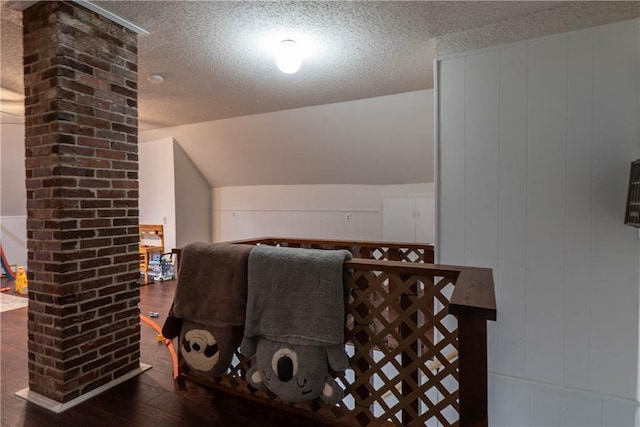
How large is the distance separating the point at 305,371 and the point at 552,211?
1.71 metres

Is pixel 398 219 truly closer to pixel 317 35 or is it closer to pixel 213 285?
pixel 317 35

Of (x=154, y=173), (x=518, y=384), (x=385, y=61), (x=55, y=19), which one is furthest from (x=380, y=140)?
(x=154, y=173)

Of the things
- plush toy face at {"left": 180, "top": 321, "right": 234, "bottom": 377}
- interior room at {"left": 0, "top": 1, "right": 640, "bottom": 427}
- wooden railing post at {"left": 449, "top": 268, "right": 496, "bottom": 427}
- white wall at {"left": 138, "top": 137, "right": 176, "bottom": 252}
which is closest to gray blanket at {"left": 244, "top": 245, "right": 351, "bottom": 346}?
plush toy face at {"left": 180, "top": 321, "right": 234, "bottom": 377}

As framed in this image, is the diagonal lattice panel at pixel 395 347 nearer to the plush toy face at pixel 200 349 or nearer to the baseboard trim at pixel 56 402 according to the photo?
the plush toy face at pixel 200 349

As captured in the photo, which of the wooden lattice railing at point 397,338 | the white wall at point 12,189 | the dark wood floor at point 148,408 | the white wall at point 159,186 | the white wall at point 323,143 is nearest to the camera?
the wooden lattice railing at point 397,338

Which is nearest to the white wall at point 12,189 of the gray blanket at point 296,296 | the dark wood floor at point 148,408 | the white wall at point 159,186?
the white wall at point 159,186

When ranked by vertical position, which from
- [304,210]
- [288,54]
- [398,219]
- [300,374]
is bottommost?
[300,374]

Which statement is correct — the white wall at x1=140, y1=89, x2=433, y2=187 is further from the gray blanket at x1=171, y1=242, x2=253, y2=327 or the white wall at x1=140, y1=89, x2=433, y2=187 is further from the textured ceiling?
the gray blanket at x1=171, y1=242, x2=253, y2=327

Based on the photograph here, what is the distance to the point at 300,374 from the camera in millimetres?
1767

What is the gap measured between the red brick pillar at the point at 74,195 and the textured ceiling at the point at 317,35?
0.27m

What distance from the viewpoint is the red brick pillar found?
1872 mm

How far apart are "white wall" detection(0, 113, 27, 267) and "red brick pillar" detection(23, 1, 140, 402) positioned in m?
3.85

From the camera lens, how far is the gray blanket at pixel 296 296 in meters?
1.74

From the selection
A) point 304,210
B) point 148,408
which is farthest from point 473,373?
point 304,210
